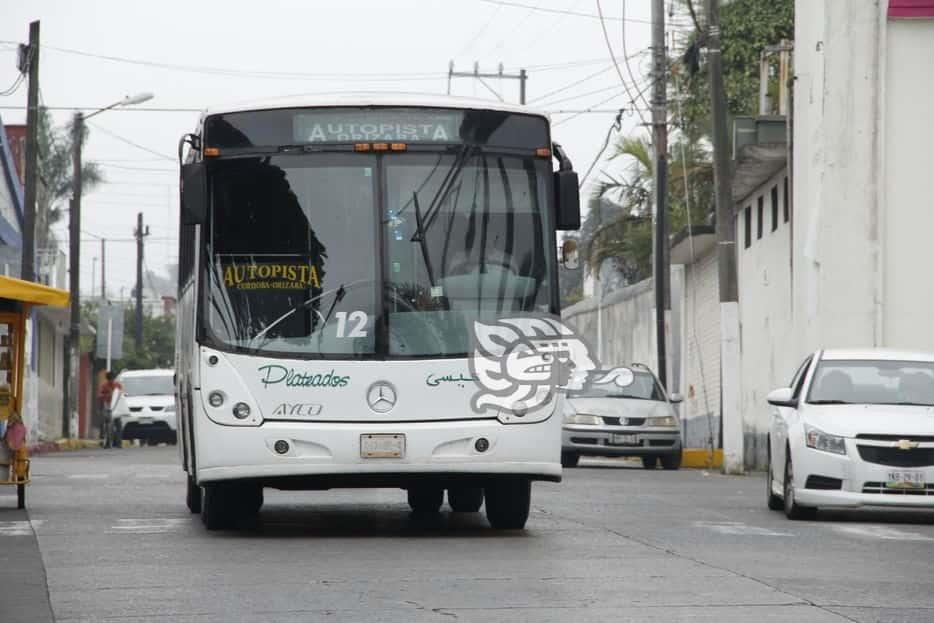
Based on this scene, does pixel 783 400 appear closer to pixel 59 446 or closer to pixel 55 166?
pixel 59 446

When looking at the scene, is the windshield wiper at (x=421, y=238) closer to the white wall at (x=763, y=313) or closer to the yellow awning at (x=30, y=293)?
the yellow awning at (x=30, y=293)

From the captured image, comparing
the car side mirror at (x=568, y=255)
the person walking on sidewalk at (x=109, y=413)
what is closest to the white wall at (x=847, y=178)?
the car side mirror at (x=568, y=255)

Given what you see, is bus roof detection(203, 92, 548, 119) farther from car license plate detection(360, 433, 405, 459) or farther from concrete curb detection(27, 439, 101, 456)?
concrete curb detection(27, 439, 101, 456)

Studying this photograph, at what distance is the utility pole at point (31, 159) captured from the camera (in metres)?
40.2

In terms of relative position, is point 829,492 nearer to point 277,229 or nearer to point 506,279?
point 506,279

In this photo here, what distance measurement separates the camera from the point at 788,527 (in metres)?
16.5

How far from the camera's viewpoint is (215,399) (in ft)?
47.0

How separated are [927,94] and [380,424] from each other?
574 inches

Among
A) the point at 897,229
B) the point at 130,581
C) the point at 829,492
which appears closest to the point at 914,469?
the point at 829,492

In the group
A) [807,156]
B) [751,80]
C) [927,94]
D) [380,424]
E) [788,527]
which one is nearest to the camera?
[380,424]

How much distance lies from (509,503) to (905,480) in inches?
156

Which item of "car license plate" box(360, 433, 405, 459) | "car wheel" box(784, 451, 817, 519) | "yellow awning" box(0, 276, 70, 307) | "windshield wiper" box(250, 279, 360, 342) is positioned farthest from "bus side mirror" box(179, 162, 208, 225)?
"car wheel" box(784, 451, 817, 519)

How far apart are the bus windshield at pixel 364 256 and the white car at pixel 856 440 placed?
12.9 ft

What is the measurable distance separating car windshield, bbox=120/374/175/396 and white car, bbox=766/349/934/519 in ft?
103
